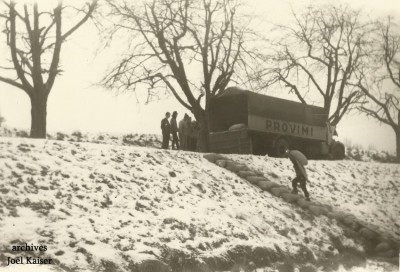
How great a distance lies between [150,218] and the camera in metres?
11.3

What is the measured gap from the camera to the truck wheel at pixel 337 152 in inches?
1073

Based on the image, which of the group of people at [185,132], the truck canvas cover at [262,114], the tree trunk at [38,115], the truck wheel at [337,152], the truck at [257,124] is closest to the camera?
the tree trunk at [38,115]

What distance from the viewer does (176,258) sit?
10.2 meters

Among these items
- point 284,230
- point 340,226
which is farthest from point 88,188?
point 340,226

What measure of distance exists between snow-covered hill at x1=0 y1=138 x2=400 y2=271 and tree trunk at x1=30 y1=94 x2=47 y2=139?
5079mm

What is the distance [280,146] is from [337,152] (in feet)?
18.1

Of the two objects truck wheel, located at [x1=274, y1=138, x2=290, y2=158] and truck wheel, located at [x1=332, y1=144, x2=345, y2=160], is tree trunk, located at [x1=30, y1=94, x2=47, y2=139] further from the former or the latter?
truck wheel, located at [x1=332, y1=144, x2=345, y2=160]

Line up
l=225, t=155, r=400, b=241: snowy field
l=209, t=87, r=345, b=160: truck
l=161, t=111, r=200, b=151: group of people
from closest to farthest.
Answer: l=225, t=155, r=400, b=241: snowy field, l=161, t=111, r=200, b=151: group of people, l=209, t=87, r=345, b=160: truck

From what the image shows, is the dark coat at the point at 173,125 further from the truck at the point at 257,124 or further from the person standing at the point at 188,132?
the truck at the point at 257,124

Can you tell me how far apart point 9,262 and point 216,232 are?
466 cm

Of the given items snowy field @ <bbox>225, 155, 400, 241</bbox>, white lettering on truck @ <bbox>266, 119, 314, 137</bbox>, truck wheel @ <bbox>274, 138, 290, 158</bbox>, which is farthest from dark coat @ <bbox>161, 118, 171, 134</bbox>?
truck wheel @ <bbox>274, 138, 290, 158</bbox>

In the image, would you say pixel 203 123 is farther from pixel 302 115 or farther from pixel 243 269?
pixel 243 269

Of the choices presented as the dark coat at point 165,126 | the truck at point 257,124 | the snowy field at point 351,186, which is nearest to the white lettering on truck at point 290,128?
the truck at point 257,124

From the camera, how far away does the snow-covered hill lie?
948 cm
